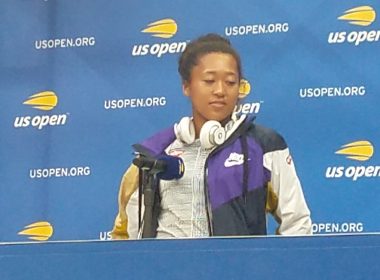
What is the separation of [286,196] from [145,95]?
1636mm

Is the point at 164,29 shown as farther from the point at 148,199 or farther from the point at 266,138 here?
the point at 148,199

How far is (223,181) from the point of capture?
150 cm

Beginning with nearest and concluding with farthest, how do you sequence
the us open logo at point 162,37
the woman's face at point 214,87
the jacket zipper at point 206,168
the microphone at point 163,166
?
1. the microphone at point 163,166
2. the jacket zipper at point 206,168
3. the woman's face at point 214,87
4. the us open logo at point 162,37

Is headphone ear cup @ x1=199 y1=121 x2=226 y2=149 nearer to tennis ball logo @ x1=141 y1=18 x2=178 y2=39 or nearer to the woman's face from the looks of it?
the woman's face

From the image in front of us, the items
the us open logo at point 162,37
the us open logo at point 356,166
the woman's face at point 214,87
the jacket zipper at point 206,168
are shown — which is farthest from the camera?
the us open logo at point 162,37

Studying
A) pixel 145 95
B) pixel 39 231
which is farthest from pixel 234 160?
pixel 39 231

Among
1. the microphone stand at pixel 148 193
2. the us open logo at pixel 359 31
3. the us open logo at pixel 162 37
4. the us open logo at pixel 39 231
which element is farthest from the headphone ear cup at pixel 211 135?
the us open logo at pixel 39 231

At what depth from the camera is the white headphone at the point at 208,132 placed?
1.51m

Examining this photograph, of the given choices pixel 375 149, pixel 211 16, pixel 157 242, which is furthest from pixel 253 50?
pixel 157 242

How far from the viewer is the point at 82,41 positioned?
3180mm

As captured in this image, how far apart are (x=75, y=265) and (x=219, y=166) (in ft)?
1.64

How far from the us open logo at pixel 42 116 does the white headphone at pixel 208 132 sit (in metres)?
1.64

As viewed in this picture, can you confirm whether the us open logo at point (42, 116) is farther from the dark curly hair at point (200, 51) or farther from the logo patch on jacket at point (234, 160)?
the logo patch on jacket at point (234, 160)

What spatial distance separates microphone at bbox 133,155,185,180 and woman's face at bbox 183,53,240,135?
161 mm
